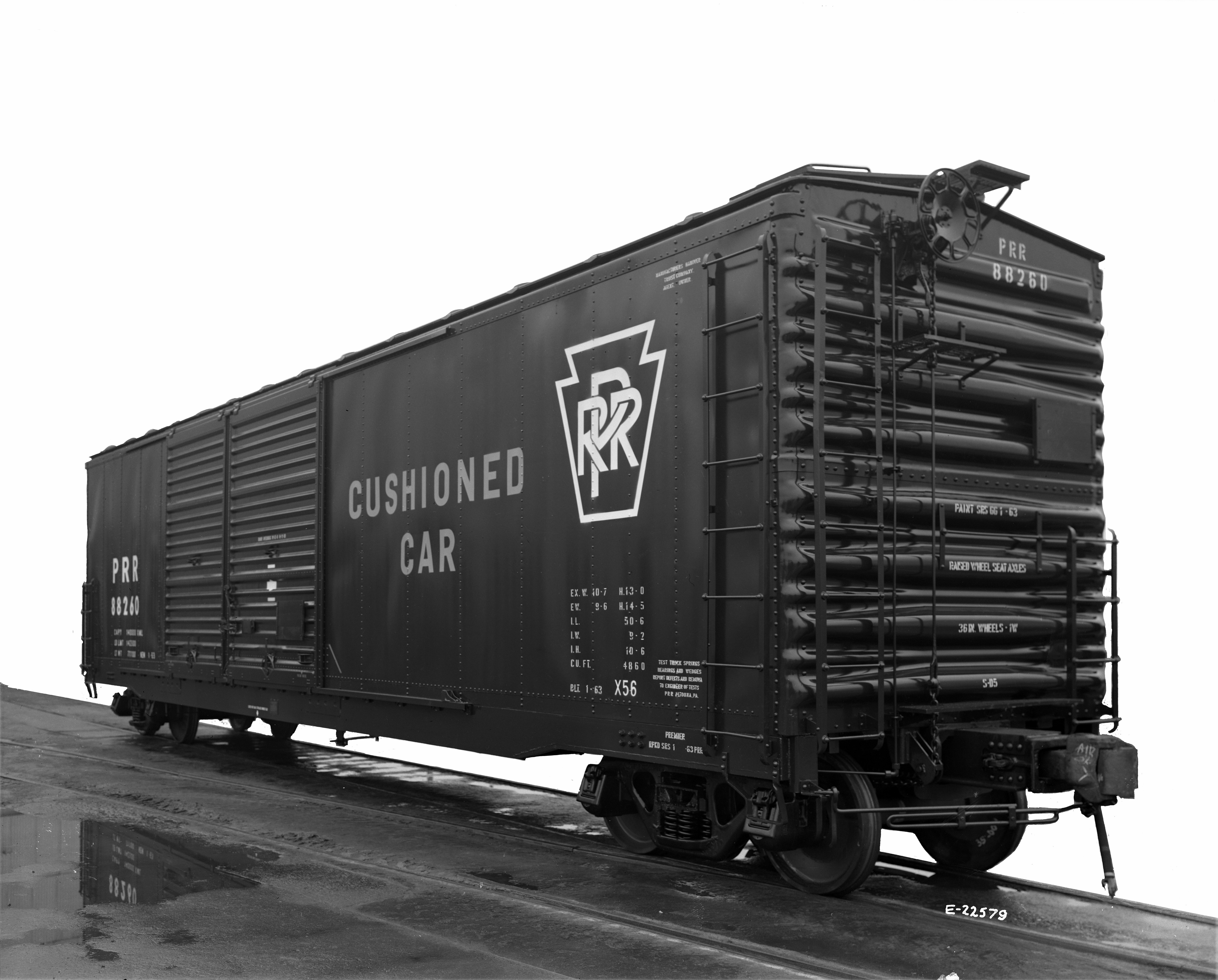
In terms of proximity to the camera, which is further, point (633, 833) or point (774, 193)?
point (633, 833)

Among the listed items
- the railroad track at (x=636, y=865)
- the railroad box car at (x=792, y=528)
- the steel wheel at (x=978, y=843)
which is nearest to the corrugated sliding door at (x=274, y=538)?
the railroad track at (x=636, y=865)

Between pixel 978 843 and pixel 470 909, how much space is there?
134 inches

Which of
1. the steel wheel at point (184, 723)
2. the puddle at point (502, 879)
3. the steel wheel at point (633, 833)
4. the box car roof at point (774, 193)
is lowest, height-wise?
the steel wheel at point (184, 723)

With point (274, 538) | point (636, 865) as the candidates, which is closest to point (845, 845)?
point (636, 865)

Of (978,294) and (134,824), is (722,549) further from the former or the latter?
(134,824)

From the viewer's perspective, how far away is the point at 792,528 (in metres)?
6.64

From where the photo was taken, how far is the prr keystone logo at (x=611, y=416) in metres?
7.64

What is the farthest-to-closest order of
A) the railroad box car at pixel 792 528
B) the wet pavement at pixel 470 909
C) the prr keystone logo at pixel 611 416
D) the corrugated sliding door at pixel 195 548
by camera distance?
the corrugated sliding door at pixel 195 548
the prr keystone logo at pixel 611 416
the railroad box car at pixel 792 528
the wet pavement at pixel 470 909

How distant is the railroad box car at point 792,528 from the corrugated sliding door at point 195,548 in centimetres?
449

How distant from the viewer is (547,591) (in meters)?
8.36

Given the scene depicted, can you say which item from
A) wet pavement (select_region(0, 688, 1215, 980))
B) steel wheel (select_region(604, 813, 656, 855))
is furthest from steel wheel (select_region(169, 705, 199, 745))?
steel wheel (select_region(604, 813, 656, 855))

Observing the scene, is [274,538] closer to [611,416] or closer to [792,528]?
[611,416]

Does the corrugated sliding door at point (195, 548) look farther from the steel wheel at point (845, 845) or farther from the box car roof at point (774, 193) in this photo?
the steel wheel at point (845, 845)

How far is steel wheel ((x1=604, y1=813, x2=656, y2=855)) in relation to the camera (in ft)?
27.0
